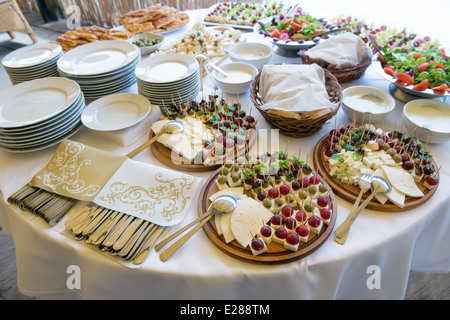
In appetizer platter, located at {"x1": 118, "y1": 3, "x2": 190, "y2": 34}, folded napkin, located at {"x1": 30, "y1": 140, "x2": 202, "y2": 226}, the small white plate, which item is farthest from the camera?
appetizer platter, located at {"x1": 118, "y1": 3, "x2": 190, "y2": 34}

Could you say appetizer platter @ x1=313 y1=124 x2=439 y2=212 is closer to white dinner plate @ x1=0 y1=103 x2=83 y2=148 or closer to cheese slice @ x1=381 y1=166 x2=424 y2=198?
cheese slice @ x1=381 y1=166 x2=424 y2=198

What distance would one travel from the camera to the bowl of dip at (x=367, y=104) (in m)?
1.23

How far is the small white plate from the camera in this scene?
1227 millimetres

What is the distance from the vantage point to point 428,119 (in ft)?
3.97

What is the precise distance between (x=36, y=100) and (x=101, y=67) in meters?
0.36

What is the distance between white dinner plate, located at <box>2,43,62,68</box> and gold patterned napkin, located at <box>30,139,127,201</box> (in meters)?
0.73

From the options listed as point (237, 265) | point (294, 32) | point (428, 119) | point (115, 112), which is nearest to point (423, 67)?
point (428, 119)

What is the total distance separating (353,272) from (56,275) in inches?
39.2

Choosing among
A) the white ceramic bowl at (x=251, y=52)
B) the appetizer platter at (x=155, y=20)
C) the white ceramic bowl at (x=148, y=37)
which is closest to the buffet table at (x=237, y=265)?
the white ceramic bowl at (x=251, y=52)

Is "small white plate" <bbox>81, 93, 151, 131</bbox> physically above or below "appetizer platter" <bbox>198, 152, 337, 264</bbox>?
above

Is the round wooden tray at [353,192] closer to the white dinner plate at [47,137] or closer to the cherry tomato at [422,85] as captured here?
the cherry tomato at [422,85]

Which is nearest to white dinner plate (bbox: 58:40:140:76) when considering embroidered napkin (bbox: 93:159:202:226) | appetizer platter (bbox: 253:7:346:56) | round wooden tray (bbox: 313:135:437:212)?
embroidered napkin (bbox: 93:159:202:226)

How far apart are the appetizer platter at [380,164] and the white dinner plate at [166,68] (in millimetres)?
735

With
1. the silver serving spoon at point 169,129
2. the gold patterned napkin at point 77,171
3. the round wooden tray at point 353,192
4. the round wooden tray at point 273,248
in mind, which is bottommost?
the round wooden tray at point 273,248
